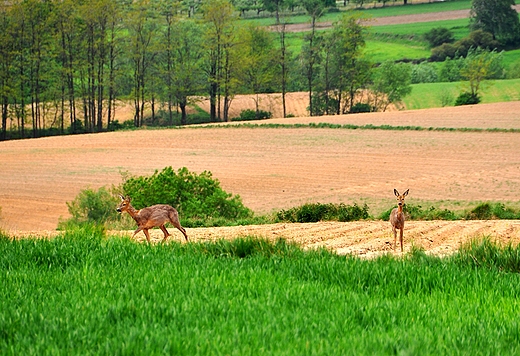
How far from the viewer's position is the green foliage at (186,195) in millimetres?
24933

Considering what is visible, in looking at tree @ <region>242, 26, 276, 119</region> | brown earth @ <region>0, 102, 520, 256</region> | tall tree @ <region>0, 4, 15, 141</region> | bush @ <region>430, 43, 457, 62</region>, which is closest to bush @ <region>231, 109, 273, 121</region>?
tree @ <region>242, 26, 276, 119</region>

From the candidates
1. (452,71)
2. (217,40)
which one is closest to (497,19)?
(452,71)

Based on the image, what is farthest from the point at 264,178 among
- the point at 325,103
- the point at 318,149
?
the point at 325,103

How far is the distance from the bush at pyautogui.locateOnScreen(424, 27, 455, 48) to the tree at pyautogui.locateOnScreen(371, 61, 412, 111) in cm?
3863

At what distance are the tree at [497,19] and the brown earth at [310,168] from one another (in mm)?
62467

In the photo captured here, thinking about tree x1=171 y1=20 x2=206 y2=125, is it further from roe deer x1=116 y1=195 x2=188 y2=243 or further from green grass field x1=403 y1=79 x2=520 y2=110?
roe deer x1=116 y1=195 x2=188 y2=243

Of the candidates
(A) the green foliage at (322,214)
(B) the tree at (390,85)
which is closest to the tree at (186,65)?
(B) the tree at (390,85)

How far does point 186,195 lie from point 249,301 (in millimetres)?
17962

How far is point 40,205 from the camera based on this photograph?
3491cm

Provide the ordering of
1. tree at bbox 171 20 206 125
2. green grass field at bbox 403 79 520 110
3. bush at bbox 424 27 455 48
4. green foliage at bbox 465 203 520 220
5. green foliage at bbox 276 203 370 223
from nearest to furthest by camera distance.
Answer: green foliage at bbox 276 203 370 223 < green foliage at bbox 465 203 520 220 < tree at bbox 171 20 206 125 < green grass field at bbox 403 79 520 110 < bush at bbox 424 27 455 48

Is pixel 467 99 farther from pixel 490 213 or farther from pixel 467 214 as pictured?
pixel 490 213

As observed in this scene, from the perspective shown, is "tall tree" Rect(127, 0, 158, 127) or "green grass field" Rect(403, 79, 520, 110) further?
"green grass field" Rect(403, 79, 520, 110)

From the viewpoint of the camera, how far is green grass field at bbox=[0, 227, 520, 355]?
252 inches

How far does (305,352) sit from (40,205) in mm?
30295
